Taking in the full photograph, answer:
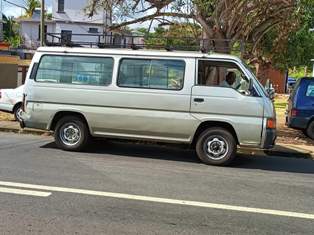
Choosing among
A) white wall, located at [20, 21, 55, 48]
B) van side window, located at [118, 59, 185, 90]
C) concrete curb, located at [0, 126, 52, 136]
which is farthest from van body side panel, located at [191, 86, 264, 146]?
white wall, located at [20, 21, 55, 48]

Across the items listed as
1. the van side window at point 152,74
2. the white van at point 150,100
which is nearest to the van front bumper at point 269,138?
the white van at point 150,100

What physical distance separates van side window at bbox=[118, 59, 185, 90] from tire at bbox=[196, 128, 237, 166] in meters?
1.06

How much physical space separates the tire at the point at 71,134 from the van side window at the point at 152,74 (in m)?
1.21

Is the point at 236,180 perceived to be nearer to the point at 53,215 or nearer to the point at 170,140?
the point at 170,140

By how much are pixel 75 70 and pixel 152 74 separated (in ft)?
5.26

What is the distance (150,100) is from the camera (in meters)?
10.3

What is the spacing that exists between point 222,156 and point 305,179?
5.32ft

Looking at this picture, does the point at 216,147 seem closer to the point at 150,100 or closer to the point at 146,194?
the point at 150,100

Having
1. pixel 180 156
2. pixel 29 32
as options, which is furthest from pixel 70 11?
pixel 180 156

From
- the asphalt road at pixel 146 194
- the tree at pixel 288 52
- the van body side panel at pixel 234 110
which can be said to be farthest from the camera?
the tree at pixel 288 52

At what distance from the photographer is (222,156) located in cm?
1005

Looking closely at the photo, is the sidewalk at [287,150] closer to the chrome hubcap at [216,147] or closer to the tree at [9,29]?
the chrome hubcap at [216,147]

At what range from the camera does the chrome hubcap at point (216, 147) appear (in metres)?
10.1

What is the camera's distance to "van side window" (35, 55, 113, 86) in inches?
419
